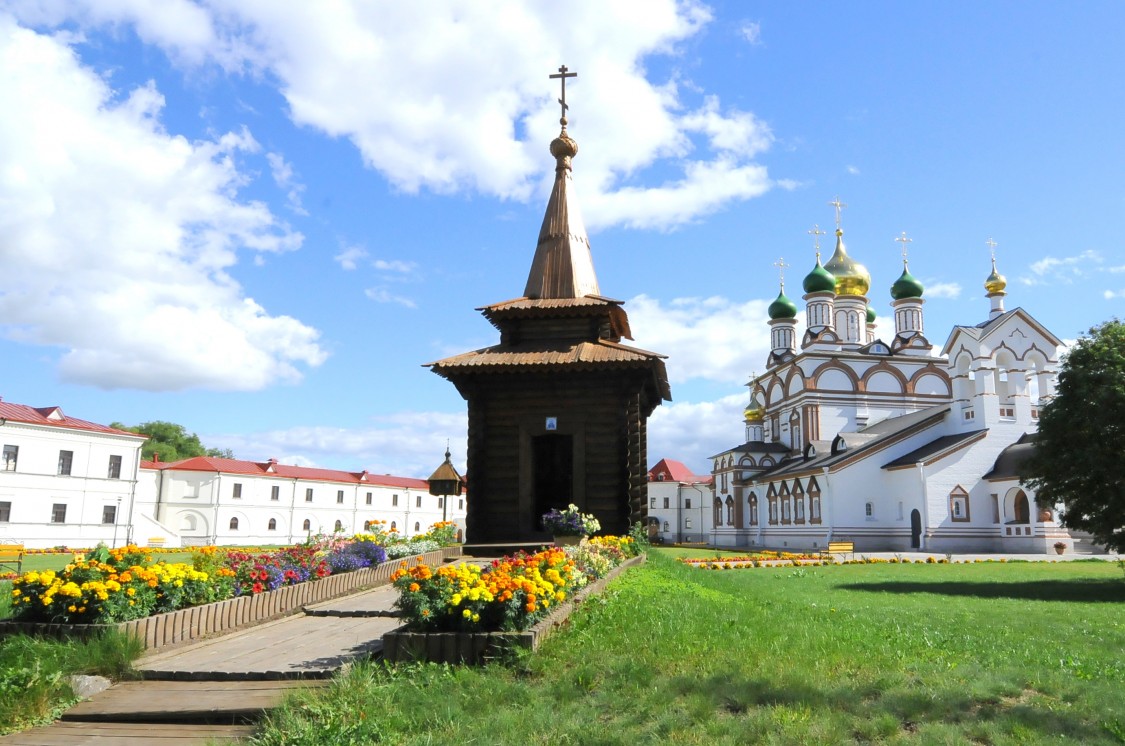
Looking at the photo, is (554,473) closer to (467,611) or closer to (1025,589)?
(1025,589)

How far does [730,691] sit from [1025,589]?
12.4 meters

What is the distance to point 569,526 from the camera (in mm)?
14133

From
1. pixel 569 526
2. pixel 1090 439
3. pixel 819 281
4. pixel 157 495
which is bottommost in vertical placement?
pixel 569 526

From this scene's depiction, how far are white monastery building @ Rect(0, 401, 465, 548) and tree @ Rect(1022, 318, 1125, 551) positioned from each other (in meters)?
15.9

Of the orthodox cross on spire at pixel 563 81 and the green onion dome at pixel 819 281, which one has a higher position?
the green onion dome at pixel 819 281

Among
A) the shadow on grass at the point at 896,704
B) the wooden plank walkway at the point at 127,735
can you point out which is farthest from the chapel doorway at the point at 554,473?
the wooden plank walkway at the point at 127,735

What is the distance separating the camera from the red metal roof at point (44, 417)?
35.8 m

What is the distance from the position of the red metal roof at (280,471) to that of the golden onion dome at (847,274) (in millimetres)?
37019

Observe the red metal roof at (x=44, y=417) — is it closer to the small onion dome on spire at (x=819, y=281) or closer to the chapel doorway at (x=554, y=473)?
the chapel doorway at (x=554, y=473)

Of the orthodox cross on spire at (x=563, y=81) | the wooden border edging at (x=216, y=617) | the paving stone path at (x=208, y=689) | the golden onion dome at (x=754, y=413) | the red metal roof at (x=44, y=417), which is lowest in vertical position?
the paving stone path at (x=208, y=689)

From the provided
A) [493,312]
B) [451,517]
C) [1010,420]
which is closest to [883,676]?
[493,312]

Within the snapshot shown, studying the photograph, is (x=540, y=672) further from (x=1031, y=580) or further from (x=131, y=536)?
(x=131, y=536)

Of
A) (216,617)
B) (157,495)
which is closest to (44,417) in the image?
(157,495)

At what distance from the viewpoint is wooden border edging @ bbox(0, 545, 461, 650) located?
634 centimetres
